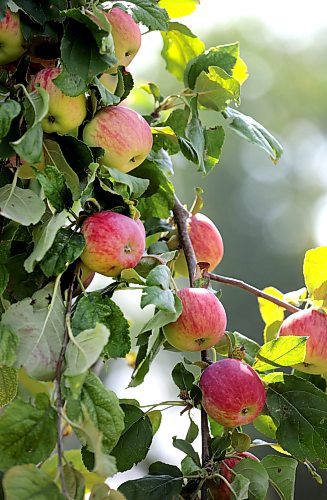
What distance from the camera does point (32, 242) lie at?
719mm

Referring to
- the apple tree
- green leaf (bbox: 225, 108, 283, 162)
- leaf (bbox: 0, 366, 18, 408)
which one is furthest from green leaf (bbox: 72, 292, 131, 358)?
green leaf (bbox: 225, 108, 283, 162)

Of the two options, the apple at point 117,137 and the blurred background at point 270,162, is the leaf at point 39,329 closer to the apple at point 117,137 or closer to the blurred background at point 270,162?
the apple at point 117,137

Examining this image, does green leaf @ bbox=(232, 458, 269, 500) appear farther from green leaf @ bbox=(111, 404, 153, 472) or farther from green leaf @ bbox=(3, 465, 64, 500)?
green leaf @ bbox=(3, 465, 64, 500)

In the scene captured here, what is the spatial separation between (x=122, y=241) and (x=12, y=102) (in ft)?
0.48

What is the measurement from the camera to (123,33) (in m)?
0.78

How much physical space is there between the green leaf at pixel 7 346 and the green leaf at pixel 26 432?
32mm

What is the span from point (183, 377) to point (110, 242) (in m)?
0.22

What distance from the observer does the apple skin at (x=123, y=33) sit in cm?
77

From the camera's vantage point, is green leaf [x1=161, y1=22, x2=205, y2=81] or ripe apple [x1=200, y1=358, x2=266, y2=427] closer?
ripe apple [x1=200, y1=358, x2=266, y2=427]

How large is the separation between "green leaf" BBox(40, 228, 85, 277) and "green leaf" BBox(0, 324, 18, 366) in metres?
0.06

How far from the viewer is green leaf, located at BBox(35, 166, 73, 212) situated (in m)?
0.66

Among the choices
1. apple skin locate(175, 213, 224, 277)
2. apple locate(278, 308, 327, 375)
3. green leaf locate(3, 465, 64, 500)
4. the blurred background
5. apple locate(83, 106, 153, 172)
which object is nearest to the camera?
green leaf locate(3, 465, 64, 500)

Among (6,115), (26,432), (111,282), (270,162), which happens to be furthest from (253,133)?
(270,162)

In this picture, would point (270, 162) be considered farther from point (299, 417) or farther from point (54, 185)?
point (54, 185)
